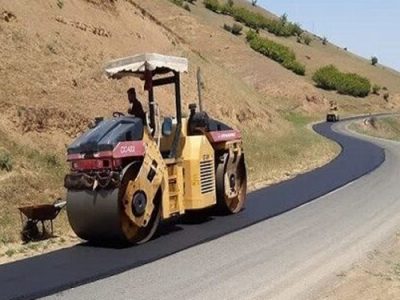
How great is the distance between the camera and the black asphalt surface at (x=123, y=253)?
313 inches

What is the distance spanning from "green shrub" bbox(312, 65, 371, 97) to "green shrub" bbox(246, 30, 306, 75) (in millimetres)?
2581

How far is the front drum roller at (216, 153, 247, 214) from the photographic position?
12508mm

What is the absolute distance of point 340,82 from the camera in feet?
287

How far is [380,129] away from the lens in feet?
189

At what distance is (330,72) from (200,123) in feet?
261

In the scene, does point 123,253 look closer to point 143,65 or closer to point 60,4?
point 143,65

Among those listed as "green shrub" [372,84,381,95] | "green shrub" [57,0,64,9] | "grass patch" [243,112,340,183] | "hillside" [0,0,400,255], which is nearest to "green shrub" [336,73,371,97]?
"green shrub" [372,84,381,95]

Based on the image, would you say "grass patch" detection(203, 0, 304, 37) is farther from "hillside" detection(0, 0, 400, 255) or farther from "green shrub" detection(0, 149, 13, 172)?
"green shrub" detection(0, 149, 13, 172)

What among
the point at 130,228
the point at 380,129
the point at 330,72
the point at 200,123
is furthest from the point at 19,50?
the point at 330,72

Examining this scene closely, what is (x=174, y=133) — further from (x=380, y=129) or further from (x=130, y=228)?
(x=380, y=129)

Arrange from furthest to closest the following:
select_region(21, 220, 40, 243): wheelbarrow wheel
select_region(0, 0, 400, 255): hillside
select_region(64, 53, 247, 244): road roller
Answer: select_region(0, 0, 400, 255): hillside < select_region(21, 220, 40, 243): wheelbarrow wheel < select_region(64, 53, 247, 244): road roller

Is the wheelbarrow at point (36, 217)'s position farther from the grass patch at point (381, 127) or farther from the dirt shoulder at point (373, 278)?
the grass patch at point (381, 127)

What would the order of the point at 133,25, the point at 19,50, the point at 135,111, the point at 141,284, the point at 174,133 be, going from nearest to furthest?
the point at 141,284, the point at 135,111, the point at 174,133, the point at 19,50, the point at 133,25

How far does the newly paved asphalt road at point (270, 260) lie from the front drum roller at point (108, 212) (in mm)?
907
